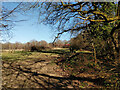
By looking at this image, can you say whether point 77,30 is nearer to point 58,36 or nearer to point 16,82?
point 58,36

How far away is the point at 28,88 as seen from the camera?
273 centimetres

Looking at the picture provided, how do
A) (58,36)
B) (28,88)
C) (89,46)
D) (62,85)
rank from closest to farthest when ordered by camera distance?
(28,88)
(62,85)
(58,36)
(89,46)

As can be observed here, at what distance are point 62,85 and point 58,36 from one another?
7.90 feet

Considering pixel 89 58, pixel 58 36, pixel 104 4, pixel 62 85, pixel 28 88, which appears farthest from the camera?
pixel 89 58

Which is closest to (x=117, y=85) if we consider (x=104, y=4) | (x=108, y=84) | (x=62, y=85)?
(x=108, y=84)

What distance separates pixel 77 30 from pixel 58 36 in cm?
150

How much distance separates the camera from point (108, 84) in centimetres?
288

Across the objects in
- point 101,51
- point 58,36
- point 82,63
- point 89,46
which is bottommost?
point 82,63

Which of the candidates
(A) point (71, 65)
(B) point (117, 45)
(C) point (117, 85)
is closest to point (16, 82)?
(A) point (71, 65)

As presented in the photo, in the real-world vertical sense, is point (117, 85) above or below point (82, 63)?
below

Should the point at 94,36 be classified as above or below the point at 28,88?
above

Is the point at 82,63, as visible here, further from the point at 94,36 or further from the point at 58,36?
the point at 58,36

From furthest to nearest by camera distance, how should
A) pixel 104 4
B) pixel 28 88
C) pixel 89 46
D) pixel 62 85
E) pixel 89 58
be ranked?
pixel 89 58 → pixel 104 4 → pixel 89 46 → pixel 62 85 → pixel 28 88

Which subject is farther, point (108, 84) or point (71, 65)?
point (71, 65)
